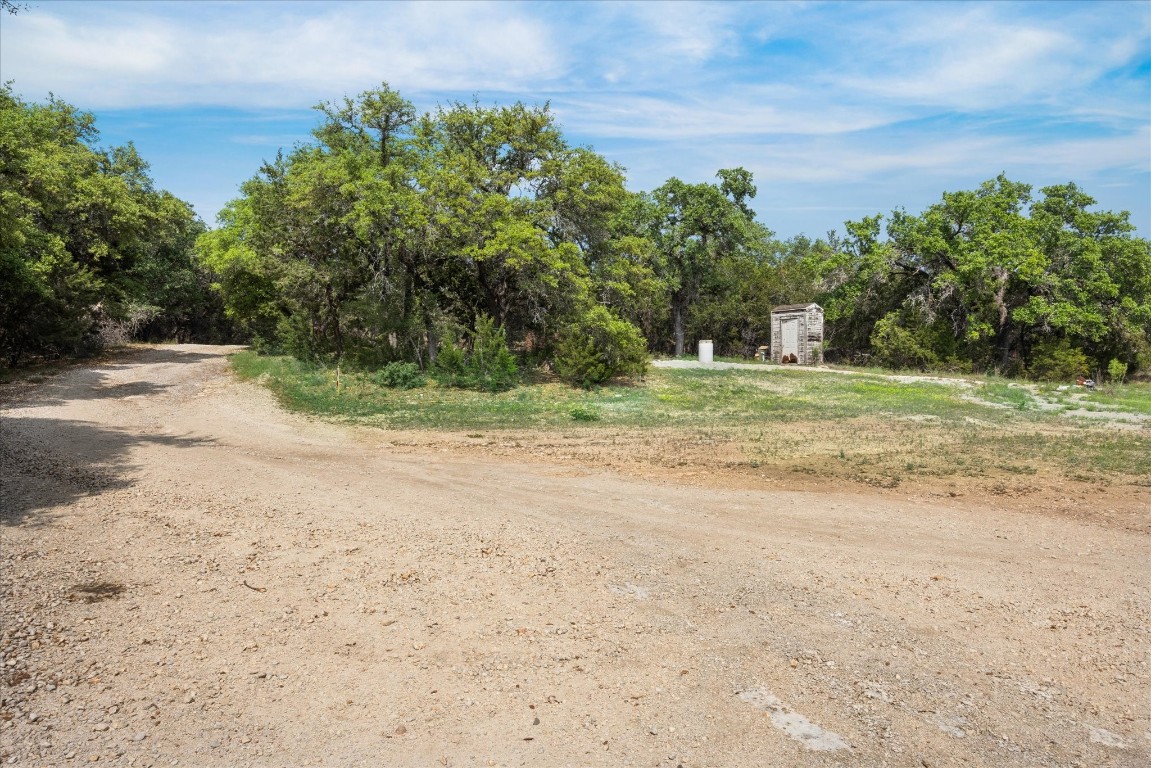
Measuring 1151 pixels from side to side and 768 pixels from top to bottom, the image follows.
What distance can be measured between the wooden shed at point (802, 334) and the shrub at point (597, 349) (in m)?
13.3

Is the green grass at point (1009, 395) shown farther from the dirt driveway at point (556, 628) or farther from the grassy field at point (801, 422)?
the dirt driveway at point (556, 628)

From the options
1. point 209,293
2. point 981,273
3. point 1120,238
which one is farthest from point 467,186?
point 209,293

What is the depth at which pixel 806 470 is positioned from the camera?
429 inches

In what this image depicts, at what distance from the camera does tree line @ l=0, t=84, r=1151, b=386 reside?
21.0m

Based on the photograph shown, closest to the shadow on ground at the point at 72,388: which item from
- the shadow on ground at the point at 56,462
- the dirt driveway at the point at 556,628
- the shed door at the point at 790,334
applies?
the shadow on ground at the point at 56,462

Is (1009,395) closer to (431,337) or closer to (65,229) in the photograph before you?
(431,337)

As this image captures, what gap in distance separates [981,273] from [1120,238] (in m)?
5.41

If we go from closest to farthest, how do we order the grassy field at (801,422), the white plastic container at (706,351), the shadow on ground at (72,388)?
the grassy field at (801,422) < the shadow on ground at (72,388) < the white plastic container at (706,351)

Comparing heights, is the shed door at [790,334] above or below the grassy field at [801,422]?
above

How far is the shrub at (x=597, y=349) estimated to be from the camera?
21.3 metres

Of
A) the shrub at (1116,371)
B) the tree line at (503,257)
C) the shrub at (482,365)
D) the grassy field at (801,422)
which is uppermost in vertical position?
the tree line at (503,257)

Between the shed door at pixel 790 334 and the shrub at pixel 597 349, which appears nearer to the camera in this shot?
the shrub at pixel 597 349

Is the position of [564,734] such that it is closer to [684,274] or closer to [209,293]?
[684,274]

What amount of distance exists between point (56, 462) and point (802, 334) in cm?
2893
